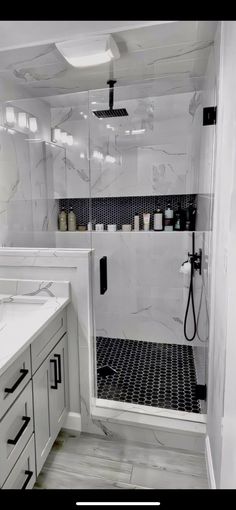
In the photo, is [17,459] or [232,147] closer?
[232,147]

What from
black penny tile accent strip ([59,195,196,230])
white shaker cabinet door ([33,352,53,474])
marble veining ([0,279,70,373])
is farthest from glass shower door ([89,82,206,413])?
white shaker cabinet door ([33,352,53,474])

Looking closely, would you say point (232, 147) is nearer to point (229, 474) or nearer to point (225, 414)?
point (225, 414)

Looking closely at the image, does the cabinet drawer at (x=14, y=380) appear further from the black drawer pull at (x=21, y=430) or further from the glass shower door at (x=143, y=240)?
the glass shower door at (x=143, y=240)

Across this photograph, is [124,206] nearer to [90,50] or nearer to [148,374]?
[90,50]

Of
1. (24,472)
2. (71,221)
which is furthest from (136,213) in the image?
(24,472)

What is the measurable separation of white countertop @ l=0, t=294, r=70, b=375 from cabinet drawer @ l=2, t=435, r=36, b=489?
470 mm

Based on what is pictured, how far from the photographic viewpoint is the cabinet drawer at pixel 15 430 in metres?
1.16

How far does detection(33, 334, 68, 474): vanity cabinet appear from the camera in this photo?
4.87 feet

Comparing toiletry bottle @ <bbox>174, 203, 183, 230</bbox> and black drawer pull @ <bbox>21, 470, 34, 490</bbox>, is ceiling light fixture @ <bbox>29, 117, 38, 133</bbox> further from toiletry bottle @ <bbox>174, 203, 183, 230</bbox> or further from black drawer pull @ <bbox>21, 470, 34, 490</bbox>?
black drawer pull @ <bbox>21, 470, 34, 490</bbox>

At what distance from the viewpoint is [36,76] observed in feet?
7.05

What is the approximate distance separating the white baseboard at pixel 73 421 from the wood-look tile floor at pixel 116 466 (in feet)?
0.17

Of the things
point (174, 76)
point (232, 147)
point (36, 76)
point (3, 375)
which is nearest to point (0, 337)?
point (3, 375)
